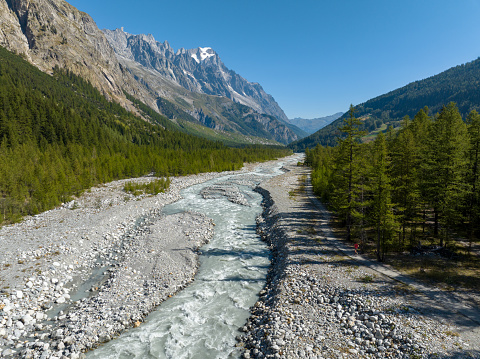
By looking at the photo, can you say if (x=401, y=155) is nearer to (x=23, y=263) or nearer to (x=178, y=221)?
(x=178, y=221)

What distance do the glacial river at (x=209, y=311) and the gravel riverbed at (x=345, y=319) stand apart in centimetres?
148

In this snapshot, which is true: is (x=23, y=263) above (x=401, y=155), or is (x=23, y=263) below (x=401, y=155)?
below

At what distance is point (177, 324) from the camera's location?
51.6 feet

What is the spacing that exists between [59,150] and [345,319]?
87.7 metres

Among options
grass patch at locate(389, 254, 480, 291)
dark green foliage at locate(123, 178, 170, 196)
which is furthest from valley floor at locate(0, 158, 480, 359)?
dark green foliage at locate(123, 178, 170, 196)

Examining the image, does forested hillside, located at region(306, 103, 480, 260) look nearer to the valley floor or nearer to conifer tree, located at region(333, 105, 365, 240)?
conifer tree, located at region(333, 105, 365, 240)

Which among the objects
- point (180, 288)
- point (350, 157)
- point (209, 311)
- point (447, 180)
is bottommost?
point (209, 311)

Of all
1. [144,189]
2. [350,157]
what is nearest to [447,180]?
[350,157]

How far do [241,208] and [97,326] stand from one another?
1354 inches

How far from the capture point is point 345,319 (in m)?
14.6

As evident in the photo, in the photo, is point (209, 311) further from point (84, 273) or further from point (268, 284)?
point (84, 273)

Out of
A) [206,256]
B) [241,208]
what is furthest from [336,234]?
[241,208]

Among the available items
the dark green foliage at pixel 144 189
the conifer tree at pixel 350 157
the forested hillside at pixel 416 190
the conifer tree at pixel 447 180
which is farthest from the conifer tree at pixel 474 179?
the dark green foliage at pixel 144 189

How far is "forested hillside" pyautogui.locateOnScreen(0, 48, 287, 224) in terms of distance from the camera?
42.8 meters
